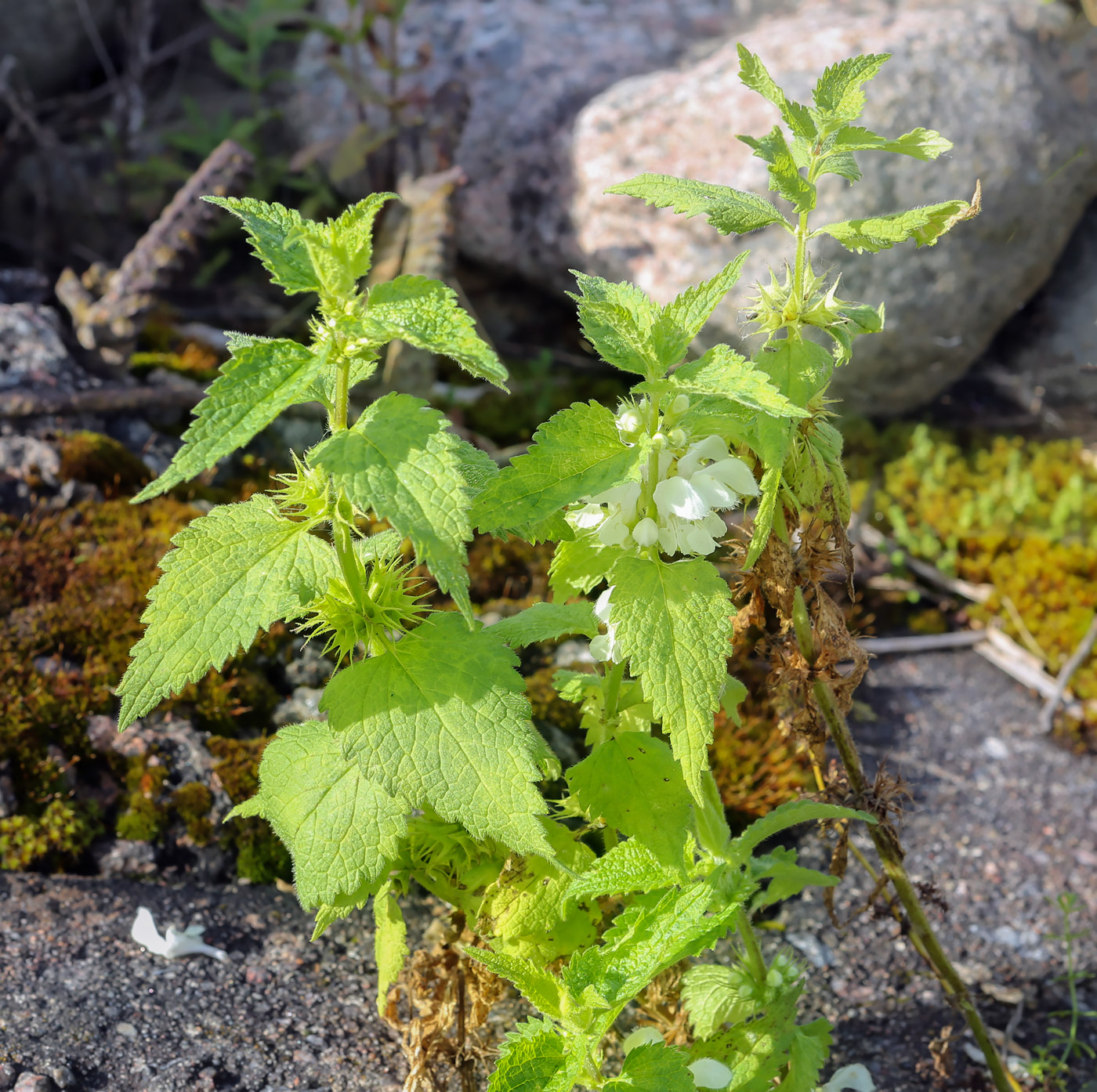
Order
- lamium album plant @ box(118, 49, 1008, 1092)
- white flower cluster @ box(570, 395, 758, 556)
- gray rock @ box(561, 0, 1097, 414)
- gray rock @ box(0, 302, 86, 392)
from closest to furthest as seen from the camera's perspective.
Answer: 1. lamium album plant @ box(118, 49, 1008, 1092)
2. white flower cluster @ box(570, 395, 758, 556)
3. gray rock @ box(0, 302, 86, 392)
4. gray rock @ box(561, 0, 1097, 414)

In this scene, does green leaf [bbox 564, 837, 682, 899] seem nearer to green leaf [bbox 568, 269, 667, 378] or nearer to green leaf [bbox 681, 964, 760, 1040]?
green leaf [bbox 681, 964, 760, 1040]

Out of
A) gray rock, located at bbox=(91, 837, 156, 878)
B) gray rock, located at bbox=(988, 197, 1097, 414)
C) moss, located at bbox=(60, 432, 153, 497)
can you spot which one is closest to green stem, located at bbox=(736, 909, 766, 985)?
gray rock, located at bbox=(91, 837, 156, 878)

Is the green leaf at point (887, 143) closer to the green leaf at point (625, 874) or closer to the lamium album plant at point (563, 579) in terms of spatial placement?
the lamium album plant at point (563, 579)

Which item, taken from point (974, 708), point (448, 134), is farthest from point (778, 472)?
point (448, 134)

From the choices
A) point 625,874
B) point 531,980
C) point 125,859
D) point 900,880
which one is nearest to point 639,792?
point 625,874

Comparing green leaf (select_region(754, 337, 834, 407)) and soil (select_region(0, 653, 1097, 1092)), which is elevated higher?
green leaf (select_region(754, 337, 834, 407))

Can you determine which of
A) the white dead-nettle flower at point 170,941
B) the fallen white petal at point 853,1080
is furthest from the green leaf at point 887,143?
the white dead-nettle flower at point 170,941

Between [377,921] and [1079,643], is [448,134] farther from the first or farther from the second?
[377,921]

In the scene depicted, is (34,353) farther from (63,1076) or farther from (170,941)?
(63,1076)
